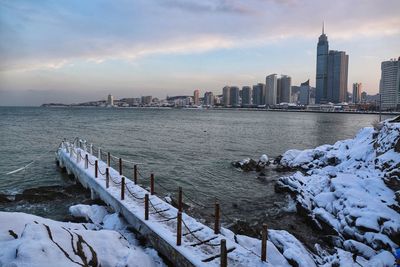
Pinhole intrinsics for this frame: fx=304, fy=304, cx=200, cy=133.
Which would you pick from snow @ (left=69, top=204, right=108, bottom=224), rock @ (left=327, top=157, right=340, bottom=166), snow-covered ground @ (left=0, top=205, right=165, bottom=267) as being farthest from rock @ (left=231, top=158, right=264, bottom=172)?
snow-covered ground @ (left=0, top=205, right=165, bottom=267)

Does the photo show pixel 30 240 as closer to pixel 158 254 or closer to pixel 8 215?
pixel 8 215

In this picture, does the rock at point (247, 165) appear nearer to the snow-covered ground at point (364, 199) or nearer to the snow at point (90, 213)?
the snow-covered ground at point (364, 199)

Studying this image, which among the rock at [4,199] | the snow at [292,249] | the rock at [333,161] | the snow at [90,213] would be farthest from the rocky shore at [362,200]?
the rock at [4,199]

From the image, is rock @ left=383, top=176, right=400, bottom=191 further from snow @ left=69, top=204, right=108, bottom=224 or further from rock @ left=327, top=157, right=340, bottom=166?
snow @ left=69, top=204, right=108, bottom=224

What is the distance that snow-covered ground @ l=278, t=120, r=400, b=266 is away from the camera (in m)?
11.6

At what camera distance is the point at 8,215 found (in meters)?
9.36

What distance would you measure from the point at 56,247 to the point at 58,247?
3.2 inches

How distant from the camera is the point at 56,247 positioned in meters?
7.81

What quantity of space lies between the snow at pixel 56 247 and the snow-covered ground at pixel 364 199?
7.93m

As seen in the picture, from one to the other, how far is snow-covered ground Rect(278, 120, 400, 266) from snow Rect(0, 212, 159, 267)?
26.0 ft

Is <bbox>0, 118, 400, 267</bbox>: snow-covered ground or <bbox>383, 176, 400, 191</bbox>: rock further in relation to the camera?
<bbox>383, 176, 400, 191</bbox>: rock

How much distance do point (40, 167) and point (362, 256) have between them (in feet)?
83.0

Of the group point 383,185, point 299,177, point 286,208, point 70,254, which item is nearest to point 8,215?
point 70,254

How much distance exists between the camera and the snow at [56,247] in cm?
707
